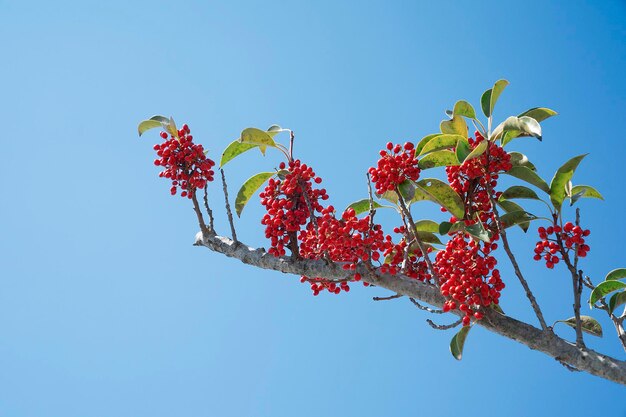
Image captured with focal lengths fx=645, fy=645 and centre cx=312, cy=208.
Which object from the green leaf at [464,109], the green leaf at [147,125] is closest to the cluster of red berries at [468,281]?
the green leaf at [464,109]

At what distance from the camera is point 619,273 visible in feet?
13.0

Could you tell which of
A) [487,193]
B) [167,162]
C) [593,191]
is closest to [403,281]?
[487,193]

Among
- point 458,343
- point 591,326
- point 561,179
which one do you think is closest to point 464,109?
point 561,179

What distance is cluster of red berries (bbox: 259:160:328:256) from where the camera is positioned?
3877 mm

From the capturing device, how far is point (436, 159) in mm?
3479

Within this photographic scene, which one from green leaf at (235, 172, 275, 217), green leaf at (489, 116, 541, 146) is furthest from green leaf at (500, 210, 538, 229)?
green leaf at (235, 172, 275, 217)

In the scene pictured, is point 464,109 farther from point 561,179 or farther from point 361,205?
point 361,205

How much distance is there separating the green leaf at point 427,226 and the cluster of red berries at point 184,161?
1377 millimetres

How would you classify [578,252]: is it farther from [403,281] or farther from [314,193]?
[314,193]

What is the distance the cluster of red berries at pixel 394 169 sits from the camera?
336 centimetres

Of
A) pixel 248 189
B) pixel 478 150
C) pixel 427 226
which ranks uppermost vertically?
pixel 248 189

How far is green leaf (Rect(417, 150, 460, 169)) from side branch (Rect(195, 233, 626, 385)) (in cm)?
65

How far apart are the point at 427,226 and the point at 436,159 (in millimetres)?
830

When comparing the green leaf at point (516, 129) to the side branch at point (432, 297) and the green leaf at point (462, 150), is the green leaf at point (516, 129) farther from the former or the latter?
the side branch at point (432, 297)
